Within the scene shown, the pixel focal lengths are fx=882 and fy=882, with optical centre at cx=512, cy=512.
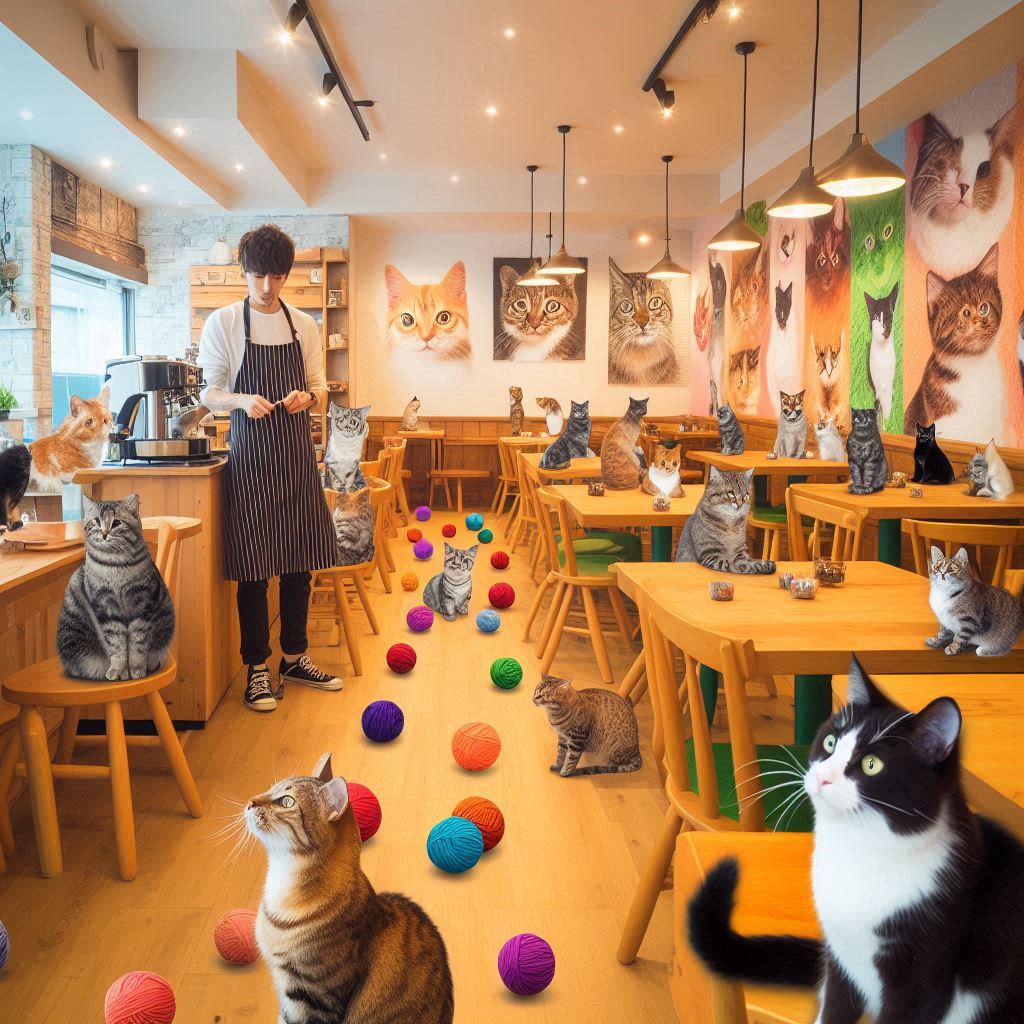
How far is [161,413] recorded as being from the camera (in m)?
3.87

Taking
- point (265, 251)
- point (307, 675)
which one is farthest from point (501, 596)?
point (265, 251)

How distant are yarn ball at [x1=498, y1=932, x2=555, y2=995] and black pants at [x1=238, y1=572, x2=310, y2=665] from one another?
1.97 m

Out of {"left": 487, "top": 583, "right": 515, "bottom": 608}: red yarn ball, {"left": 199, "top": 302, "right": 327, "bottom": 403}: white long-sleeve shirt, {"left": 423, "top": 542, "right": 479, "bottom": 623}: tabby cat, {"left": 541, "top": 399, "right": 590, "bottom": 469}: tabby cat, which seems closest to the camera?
{"left": 199, "top": 302, "right": 327, "bottom": 403}: white long-sleeve shirt

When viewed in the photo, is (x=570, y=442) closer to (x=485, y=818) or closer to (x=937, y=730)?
(x=485, y=818)

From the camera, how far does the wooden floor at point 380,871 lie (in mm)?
1867

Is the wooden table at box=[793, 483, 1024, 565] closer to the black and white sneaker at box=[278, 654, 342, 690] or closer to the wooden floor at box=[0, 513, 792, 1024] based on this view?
the wooden floor at box=[0, 513, 792, 1024]

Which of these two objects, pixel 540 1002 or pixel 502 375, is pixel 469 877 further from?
pixel 502 375

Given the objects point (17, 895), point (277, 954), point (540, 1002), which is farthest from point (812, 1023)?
point (17, 895)

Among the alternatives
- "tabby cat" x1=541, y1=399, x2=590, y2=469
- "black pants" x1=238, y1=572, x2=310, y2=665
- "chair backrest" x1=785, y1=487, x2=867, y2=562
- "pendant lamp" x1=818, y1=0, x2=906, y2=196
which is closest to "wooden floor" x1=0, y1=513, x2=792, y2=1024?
"black pants" x1=238, y1=572, x2=310, y2=665

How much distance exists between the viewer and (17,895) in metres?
2.19

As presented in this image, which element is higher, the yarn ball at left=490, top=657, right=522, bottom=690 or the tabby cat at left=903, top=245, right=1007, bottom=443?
the tabby cat at left=903, top=245, right=1007, bottom=443

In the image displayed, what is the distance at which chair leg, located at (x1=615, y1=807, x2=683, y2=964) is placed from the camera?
186 centimetres

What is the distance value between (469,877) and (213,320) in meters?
2.18

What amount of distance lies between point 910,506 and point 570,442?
7.37ft
